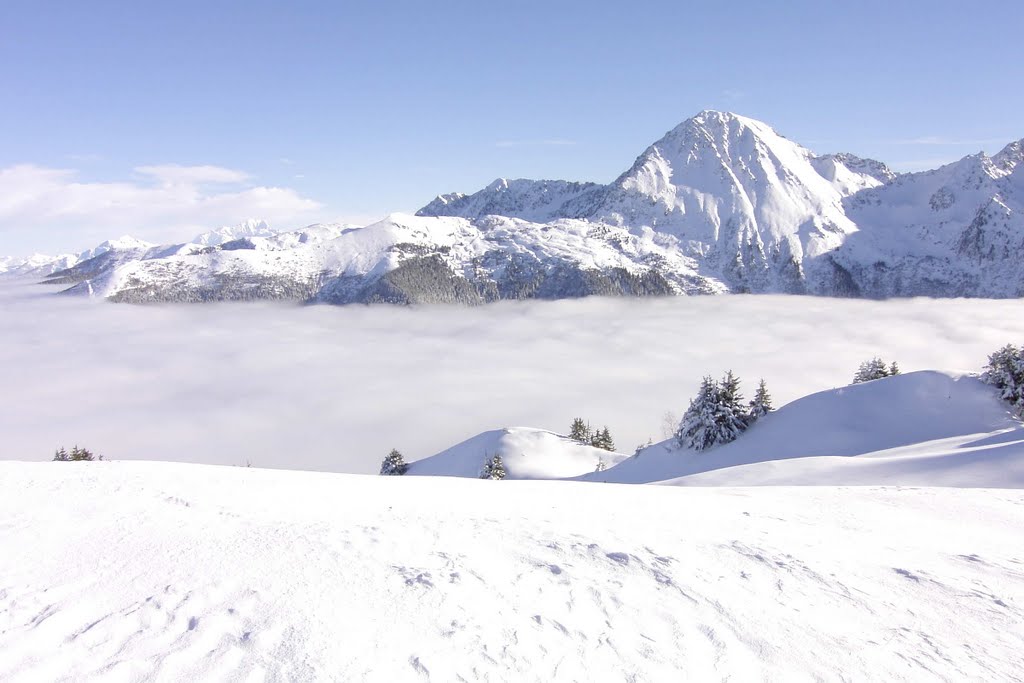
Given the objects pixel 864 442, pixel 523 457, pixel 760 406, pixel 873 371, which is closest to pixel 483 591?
pixel 864 442

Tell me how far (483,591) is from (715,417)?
114ft

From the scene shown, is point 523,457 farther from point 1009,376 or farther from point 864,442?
point 1009,376

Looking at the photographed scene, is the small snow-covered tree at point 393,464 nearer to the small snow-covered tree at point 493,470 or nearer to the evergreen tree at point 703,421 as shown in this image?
the small snow-covered tree at point 493,470

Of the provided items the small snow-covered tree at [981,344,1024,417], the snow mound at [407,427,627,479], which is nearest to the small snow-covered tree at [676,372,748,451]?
the small snow-covered tree at [981,344,1024,417]

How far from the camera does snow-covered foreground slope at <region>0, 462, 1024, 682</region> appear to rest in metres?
5.50

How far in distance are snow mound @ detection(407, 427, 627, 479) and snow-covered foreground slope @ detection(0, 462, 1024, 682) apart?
44220mm

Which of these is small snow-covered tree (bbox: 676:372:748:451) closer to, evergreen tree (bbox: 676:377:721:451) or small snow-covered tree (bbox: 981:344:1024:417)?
evergreen tree (bbox: 676:377:721:451)

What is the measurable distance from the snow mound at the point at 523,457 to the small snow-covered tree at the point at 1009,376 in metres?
32.9

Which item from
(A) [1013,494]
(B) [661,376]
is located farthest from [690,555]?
(B) [661,376]

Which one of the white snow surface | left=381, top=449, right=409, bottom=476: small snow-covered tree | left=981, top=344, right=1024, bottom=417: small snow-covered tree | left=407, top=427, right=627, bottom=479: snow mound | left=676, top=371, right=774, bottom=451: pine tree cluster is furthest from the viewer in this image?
left=381, top=449, right=409, bottom=476: small snow-covered tree

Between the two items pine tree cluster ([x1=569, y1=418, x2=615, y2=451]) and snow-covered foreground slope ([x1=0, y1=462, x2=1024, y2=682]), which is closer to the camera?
snow-covered foreground slope ([x1=0, y1=462, x2=1024, y2=682])

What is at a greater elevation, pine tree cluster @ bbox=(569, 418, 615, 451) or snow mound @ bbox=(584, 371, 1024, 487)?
snow mound @ bbox=(584, 371, 1024, 487)

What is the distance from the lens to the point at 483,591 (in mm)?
6801

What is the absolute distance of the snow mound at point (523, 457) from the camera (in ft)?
180
